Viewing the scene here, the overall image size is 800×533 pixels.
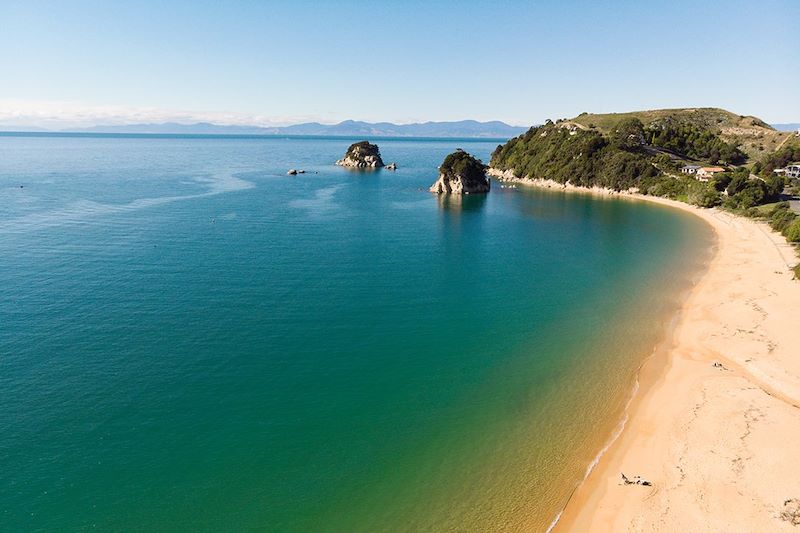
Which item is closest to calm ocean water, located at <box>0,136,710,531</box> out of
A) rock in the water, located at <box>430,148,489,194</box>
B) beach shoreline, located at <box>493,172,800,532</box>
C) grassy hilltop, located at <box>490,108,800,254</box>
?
beach shoreline, located at <box>493,172,800,532</box>

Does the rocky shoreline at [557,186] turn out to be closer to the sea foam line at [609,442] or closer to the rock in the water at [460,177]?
the rock in the water at [460,177]

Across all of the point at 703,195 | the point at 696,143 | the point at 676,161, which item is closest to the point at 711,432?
the point at 703,195

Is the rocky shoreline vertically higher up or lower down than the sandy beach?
higher up

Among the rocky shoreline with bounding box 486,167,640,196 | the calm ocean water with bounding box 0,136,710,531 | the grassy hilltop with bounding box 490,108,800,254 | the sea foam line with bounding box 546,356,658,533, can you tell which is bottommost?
the sea foam line with bounding box 546,356,658,533

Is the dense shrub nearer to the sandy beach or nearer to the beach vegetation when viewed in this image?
the beach vegetation

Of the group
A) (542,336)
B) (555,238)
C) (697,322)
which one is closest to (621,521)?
(542,336)

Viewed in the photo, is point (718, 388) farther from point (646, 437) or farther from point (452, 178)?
point (452, 178)
